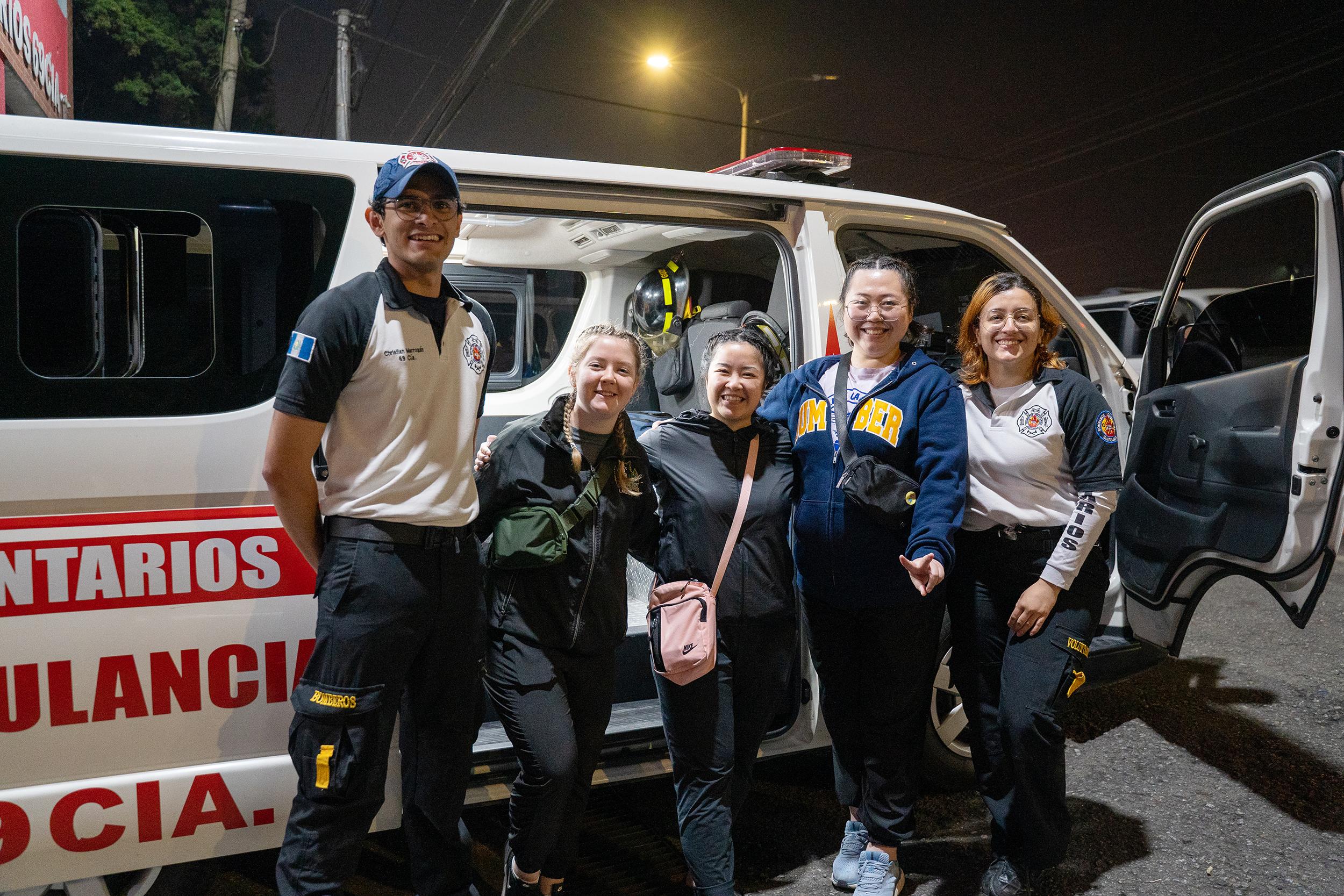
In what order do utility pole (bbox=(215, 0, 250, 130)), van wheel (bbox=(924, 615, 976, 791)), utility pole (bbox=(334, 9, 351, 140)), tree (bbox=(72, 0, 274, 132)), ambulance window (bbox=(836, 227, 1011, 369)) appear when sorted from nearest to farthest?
van wheel (bbox=(924, 615, 976, 791)), ambulance window (bbox=(836, 227, 1011, 369)), utility pole (bbox=(215, 0, 250, 130)), utility pole (bbox=(334, 9, 351, 140)), tree (bbox=(72, 0, 274, 132))

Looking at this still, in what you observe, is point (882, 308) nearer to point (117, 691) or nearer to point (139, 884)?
point (117, 691)

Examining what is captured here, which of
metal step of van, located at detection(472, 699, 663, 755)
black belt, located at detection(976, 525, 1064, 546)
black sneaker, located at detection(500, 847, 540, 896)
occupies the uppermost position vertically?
black belt, located at detection(976, 525, 1064, 546)

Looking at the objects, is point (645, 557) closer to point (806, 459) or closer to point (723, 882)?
point (806, 459)

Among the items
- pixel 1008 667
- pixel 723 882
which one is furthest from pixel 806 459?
pixel 723 882

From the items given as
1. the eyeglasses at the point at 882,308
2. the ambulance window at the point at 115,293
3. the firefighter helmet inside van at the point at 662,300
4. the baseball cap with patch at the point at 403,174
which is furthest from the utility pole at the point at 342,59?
the eyeglasses at the point at 882,308

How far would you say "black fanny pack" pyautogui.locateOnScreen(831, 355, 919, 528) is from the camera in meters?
2.24

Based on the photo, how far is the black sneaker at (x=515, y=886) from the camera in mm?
2174

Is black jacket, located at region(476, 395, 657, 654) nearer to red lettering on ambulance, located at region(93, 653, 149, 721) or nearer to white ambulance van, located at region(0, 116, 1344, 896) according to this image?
white ambulance van, located at region(0, 116, 1344, 896)

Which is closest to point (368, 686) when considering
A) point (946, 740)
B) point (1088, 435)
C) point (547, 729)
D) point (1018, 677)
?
point (547, 729)

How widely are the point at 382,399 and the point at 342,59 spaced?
48.6 ft

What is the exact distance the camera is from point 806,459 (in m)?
2.40

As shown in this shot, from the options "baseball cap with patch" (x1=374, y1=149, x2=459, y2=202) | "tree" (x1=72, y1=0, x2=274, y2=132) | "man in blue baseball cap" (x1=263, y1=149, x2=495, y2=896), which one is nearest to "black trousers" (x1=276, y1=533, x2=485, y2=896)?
"man in blue baseball cap" (x1=263, y1=149, x2=495, y2=896)

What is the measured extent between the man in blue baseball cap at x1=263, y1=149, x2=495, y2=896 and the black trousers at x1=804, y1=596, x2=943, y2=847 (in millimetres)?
1032

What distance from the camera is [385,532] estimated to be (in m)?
1.88
